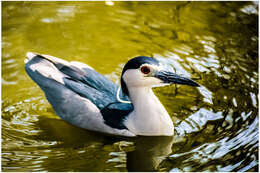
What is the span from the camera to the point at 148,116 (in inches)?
222

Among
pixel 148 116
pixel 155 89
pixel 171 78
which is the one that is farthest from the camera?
pixel 155 89

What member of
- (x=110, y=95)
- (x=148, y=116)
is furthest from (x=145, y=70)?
(x=110, y=95)

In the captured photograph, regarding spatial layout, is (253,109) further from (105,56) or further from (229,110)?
(105,56)

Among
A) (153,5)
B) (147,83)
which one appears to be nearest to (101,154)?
(147,83)

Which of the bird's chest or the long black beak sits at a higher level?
the long black beak

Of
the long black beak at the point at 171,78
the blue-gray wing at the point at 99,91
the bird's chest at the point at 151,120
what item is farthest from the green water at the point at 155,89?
the long black beak at the point at 171,78

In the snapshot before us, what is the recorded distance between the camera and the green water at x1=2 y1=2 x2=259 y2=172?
527cm

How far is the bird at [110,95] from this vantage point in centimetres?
552

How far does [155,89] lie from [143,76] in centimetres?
127

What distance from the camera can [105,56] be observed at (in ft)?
25.2

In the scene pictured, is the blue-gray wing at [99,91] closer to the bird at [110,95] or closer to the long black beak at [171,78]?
the bird at [110,95]

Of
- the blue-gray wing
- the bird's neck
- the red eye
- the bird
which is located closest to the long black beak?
the bird

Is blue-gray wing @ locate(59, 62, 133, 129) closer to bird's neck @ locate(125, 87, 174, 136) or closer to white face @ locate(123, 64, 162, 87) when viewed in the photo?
bird's neck @ locate(125, 87, 174, 136)

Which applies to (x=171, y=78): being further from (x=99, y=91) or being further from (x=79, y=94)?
(x=79, y=94)
